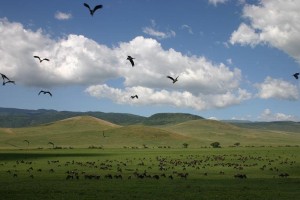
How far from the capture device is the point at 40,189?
30469mm

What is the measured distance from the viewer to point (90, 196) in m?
27.4

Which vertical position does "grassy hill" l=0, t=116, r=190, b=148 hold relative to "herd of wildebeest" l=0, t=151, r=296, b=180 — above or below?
above

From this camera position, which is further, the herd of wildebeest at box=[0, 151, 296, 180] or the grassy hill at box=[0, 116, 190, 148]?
the grassy hill at box=[0, 116, 190, 148]

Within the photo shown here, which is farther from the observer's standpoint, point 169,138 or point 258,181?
point 169,138

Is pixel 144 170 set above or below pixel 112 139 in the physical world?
below

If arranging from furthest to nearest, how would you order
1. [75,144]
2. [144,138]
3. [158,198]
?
[144,138] → [75,144] → [158,198]

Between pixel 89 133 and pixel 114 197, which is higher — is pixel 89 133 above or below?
above

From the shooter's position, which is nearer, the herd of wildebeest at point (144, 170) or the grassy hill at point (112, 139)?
the herd of wildebeest at point (144, 170)

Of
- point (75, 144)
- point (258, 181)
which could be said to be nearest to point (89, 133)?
point (75, 144)

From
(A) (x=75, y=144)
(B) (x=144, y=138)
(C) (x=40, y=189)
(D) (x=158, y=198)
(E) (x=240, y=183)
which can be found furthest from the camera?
(B) (x=144, y=138)

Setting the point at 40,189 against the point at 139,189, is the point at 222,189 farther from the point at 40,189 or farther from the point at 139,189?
the point at 40,189

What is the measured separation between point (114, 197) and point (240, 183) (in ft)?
43.4

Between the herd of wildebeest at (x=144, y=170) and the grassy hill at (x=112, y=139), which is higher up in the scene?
the grassy hill at (x=112, y=139)

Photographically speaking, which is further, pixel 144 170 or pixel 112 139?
pixel 112 139
